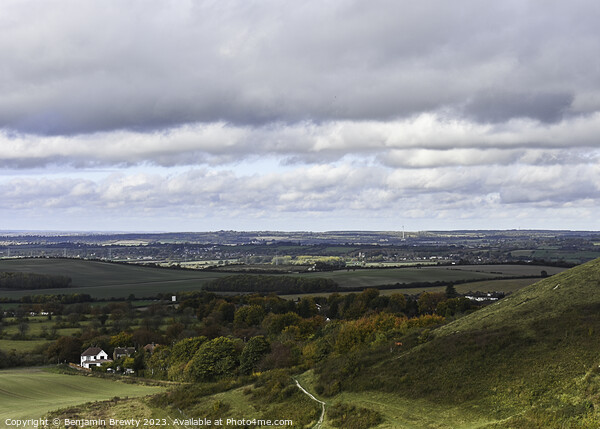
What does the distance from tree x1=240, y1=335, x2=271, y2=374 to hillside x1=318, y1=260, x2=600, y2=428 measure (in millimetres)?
23244

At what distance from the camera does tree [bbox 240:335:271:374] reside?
80.5 meters

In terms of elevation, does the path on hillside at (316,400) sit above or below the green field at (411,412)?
below

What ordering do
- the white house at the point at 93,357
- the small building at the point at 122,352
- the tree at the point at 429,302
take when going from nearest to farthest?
1. the white house at the point at 93,357
2. the small building at the point at 122,352
3. the tree at the point at 429,302

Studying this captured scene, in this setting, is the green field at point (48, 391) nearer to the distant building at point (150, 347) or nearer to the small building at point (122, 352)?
the small building at point (122, 352)

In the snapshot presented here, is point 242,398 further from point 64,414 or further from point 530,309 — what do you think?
point 530,309

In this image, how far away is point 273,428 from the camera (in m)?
44.6

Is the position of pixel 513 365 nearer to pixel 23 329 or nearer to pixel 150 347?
pixel 150 347

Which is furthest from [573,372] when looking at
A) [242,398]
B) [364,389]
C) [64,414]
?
[64,414]

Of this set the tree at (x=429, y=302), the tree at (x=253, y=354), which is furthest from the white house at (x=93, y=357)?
the tree at (x=429, y=302)

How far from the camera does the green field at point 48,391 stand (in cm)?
6241

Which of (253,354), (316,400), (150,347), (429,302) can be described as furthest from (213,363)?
(429,302)

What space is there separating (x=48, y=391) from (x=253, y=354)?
90.2ft

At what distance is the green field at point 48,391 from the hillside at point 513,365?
100ft

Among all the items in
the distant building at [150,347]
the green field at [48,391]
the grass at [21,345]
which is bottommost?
the grass at [21,345]
